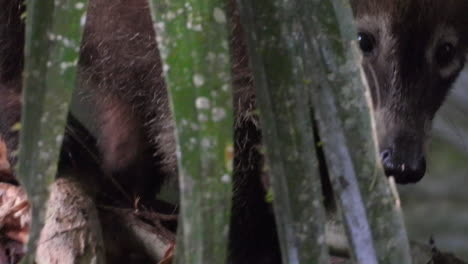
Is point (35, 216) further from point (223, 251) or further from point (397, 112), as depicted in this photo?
point (397, 112)

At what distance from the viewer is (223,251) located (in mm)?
620

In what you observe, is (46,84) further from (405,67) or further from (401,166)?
(405,67)

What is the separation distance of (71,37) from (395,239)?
316mm

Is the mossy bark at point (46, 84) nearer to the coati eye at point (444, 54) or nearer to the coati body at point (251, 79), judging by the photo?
the coati body at point (251, 79)

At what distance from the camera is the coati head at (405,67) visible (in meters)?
1.29

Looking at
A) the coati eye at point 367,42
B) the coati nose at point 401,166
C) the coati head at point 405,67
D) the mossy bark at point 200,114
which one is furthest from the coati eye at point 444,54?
the mossy bark at point 200,114

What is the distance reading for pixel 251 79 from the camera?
51.8 inches

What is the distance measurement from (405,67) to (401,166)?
0.22 m

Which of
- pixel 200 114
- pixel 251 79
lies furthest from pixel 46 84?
pixel 251 79

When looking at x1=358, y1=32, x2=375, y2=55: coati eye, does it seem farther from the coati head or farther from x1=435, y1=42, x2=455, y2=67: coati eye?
x1=435, y1=42, x2=455, y2=67: coati eye

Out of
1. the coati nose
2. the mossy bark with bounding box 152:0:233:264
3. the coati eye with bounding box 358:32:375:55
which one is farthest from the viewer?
the coati eye with bounding box 358:32:375:55

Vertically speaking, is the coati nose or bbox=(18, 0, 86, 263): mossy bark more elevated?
bbox=(18, 0, 86, 263): mossy bark

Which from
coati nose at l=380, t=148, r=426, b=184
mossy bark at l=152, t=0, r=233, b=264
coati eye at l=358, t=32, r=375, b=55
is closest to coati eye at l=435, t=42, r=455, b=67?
coati eye at l=358, t=32, r=375, b=55

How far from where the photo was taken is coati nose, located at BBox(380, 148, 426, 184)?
126 centimetres
